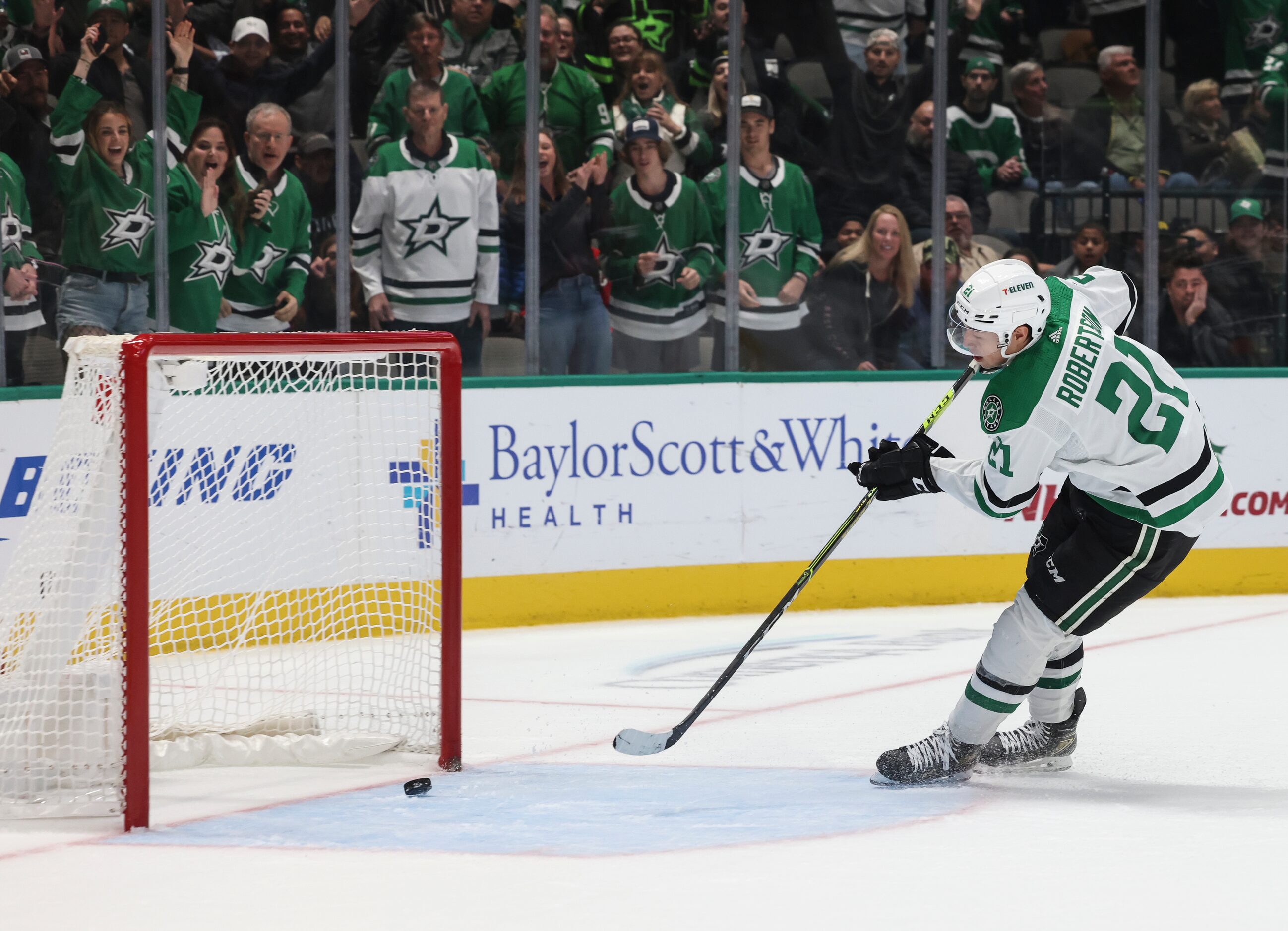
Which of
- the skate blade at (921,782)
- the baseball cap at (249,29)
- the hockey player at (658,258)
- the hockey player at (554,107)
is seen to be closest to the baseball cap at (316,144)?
the baseball cap at (249,29)

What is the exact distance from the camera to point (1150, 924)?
2521 millimetres

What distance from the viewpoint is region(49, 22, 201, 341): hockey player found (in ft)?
17.9

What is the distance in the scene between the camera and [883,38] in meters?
6.72

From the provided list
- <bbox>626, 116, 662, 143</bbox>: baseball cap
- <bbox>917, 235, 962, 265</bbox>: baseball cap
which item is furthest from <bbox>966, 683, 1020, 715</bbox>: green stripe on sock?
<bbox>917, 235, 962, 265</bbox>: baseball cap

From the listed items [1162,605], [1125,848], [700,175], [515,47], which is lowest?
[1162,605]

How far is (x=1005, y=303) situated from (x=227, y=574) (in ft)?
7.03

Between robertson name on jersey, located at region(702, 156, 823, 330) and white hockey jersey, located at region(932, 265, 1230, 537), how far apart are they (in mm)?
3164

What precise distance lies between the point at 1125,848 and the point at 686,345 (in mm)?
3729

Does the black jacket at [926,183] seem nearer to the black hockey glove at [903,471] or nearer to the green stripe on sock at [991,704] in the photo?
the black hockey glove at [903,471]

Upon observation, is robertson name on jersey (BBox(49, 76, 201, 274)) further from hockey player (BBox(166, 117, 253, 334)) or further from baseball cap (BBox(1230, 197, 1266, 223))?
baseball cap (BBox(1230, 197, 1266, 223))

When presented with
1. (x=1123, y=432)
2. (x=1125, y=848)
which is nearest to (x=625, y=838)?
(x=1125, y=848)

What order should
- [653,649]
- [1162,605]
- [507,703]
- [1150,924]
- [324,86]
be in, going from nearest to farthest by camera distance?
[1150,924], [507,703], [653,649], [324,86], [1162,605]

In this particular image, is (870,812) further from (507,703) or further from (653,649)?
(653,649)

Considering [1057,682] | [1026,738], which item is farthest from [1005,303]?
[1026,738]
